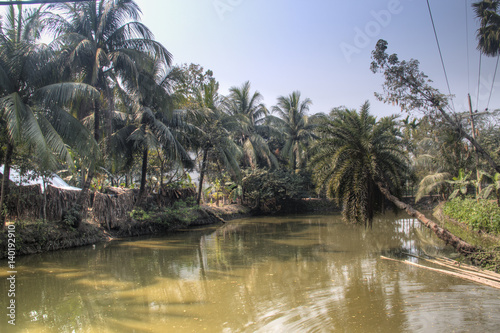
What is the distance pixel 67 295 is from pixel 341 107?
9361 millimetres

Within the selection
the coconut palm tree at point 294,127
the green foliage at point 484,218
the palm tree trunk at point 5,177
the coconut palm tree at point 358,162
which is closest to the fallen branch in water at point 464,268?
the coconut palm tree at point 358,162

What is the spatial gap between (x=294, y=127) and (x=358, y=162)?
20106 mm

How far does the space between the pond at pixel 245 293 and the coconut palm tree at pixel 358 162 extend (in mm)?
1751

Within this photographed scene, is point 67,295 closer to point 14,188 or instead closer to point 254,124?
point 14,188

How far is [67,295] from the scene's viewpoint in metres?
6.29

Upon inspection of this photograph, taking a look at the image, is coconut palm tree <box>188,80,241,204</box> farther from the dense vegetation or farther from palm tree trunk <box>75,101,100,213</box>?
palm tree trunk <box>75,101,100,213</box>

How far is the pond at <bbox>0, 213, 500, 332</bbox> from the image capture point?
4719 millimetres

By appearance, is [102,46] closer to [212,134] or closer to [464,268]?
[212,134]

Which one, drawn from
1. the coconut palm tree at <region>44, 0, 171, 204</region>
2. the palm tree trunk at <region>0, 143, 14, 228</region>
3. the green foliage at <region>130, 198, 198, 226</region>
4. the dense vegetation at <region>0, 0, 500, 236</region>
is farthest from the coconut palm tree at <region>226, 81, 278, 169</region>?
the palm tree trunk at <region>0, 143, 14, 228</region>

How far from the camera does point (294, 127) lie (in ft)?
96.4

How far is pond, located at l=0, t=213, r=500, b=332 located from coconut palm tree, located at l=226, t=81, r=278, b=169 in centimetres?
1554

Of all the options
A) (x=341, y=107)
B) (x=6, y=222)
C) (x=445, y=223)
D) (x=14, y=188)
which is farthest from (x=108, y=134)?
(x=445, y=223)

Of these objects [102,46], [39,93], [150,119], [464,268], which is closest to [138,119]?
[150,119]

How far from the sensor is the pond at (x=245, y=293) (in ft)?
15.5
